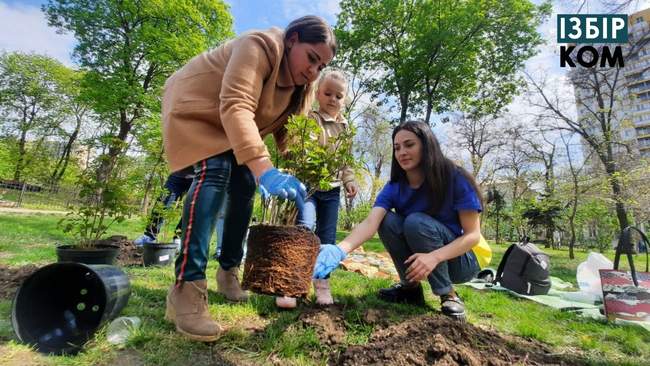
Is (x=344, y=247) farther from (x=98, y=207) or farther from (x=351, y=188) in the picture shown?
(x=98, y=207)

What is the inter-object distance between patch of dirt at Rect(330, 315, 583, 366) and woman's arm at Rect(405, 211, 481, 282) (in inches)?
12.0

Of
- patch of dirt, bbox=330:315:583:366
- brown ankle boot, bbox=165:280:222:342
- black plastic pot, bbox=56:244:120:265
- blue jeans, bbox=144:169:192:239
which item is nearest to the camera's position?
patch of dirt, bbox=330:315:583:366

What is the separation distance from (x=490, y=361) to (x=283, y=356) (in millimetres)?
886

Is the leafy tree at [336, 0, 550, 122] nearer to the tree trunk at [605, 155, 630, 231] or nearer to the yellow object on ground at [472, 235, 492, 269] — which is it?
the tree trunk at [605, 155, 630, 231]

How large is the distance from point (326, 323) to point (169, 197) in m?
2.89

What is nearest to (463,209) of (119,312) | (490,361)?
(490,361)

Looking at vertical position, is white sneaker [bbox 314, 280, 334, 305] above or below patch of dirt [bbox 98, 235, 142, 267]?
above

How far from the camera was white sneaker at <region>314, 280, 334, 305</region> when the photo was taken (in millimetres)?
2160

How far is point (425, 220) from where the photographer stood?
222 cm

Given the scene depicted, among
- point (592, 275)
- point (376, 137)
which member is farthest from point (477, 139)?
point (592, 275)

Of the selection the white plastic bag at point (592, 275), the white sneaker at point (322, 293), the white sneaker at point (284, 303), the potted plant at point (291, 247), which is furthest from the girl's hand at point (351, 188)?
the white plastic bag at point (592, 275)

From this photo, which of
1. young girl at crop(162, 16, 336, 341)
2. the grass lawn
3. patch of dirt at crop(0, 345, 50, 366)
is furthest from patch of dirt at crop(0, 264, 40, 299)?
young girl at crop(162, 16, 336, 341)

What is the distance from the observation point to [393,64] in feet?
50.6

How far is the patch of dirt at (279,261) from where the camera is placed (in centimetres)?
141
